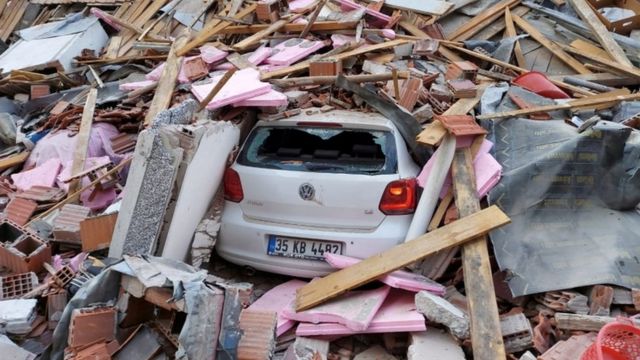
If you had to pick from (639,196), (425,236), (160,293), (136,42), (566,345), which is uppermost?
(136,42)

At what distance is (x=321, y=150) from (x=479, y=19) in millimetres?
5023

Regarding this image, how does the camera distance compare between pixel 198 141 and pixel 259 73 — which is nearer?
pixel 198 141

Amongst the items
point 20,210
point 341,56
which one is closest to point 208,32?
point 341,56

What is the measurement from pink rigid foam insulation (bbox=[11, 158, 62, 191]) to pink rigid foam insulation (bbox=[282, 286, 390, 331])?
3191 millimetres

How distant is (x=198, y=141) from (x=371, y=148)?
145cm

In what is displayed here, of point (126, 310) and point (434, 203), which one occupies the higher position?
point (434, 203)

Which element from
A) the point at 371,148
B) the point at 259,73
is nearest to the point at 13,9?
the point at 259,73

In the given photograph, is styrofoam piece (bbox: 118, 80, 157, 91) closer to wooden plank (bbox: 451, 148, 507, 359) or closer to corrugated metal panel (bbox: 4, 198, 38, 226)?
corrugated metal panel (bbox: 4, 198, 38, 226)

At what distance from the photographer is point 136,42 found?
8.72m

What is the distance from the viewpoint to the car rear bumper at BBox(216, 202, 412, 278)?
15.8ft

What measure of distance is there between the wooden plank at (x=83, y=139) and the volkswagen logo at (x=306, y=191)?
2.52 m

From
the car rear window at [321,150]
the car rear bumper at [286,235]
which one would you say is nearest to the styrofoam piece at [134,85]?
the car rear window at [321,150]

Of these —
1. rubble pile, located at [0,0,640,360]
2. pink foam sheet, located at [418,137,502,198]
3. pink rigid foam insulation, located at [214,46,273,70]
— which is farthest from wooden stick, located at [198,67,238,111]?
pink foam sheet, located at [418,137,502,198]

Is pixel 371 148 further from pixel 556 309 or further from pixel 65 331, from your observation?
pixel 65 331
